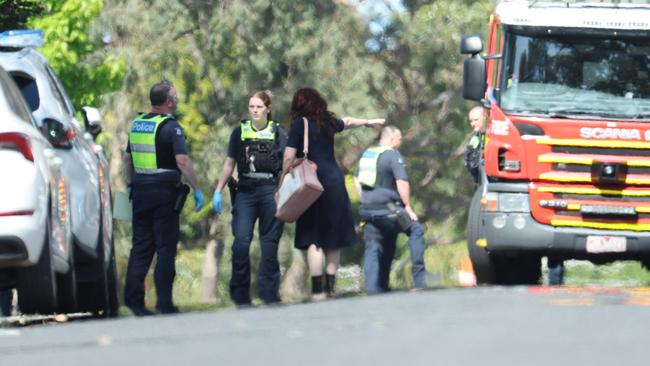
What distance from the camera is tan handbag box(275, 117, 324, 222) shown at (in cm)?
1434

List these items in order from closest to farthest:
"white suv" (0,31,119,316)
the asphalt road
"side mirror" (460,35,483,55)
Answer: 1. the asphalt road
2. "white suv" (0,31,119,316)
3. "side mirror" (460,35,483,55)

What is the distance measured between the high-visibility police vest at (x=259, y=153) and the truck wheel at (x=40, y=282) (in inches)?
176

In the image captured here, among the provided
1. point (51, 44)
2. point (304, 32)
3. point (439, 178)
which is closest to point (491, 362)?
point (51, 44)

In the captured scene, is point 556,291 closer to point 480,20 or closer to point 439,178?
point 480,20

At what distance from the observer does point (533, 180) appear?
16359mm

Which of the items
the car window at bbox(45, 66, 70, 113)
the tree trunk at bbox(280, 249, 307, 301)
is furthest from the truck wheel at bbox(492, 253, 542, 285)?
the tree trunk at bbox(280, 249, 307, 301)

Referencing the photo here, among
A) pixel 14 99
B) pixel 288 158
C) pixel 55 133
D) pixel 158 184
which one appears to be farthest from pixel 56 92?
pixel 288 158

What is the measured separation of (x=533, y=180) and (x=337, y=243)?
94.2 inches

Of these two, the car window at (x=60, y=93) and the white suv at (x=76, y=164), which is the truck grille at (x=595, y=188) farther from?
the car window at (x=60, y=93)

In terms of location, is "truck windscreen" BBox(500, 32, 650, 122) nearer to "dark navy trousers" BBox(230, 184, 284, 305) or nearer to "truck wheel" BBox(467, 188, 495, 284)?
"truck wheel" BBox(467, 188, 495, 284)

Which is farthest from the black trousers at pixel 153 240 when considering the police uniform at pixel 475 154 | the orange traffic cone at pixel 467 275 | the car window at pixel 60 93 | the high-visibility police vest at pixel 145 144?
the police uniform at pixel 475 154

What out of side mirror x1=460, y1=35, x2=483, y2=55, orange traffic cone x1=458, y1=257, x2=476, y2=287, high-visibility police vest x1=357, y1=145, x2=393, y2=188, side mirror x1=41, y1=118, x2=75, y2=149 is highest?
side mirror x1=460, y1=35, x2=483, y2=55

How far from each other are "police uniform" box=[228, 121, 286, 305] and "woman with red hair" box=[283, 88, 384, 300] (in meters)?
0.48

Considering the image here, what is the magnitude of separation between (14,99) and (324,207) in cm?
404
